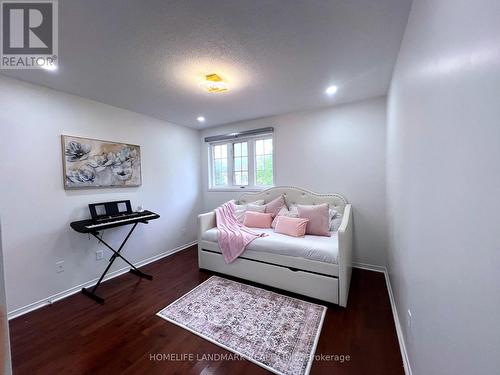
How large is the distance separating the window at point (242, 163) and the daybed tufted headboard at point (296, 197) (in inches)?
7.5

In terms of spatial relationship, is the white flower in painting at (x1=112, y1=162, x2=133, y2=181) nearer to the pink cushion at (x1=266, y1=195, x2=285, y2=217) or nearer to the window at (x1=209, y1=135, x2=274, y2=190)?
the window at (x1=209, y1=135, x2=274, y2=190)

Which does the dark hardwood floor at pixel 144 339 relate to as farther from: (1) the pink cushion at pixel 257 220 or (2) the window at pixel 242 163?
(2) the window at pixel 242 163

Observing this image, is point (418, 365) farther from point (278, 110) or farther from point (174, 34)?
point (278, 110)

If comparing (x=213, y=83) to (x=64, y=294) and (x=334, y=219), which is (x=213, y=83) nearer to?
(x=334, y=219)

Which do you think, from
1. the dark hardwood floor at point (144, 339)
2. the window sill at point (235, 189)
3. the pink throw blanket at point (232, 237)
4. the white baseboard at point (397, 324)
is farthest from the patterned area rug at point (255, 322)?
the window sill at point (235, 189)

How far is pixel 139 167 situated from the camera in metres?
3.12

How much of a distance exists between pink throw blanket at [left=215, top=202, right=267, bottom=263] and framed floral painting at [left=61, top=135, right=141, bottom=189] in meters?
1.45

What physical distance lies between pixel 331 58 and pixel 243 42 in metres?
0.83

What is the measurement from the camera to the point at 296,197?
3.28 meters

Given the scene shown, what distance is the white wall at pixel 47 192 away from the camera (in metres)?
2.01

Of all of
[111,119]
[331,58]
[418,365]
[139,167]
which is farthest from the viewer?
[139,167]

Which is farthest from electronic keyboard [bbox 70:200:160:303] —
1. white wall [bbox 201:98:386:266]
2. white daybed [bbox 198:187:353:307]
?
white wall [bbox 201:98:386:266]

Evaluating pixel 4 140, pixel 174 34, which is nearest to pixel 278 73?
pixel 174 34

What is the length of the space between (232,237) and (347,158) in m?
1.99
